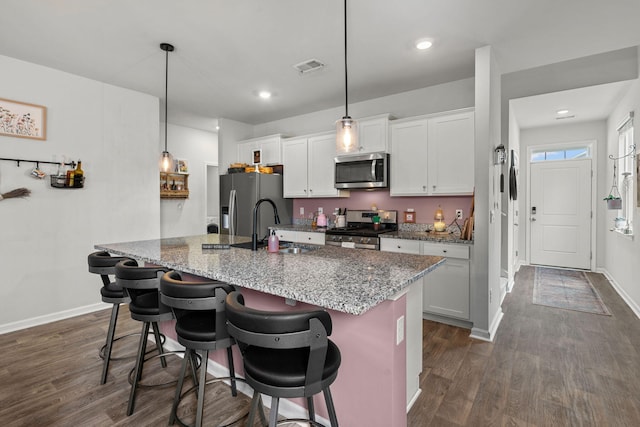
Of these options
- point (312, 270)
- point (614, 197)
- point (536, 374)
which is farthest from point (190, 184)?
point (614, 197)

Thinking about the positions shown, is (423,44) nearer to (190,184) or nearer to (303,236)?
(303,236)

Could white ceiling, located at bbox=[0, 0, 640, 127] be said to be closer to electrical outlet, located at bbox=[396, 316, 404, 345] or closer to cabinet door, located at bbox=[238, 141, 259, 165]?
cabinet door, located at bbox=[238, 141, 259, 165]

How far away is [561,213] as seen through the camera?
614cm

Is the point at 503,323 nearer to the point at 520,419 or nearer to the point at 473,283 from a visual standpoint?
the point at 473,283

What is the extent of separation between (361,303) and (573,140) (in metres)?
6.67

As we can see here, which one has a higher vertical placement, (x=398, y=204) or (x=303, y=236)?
(x=398, y=204)

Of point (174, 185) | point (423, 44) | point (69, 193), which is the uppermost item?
point (423, 44)

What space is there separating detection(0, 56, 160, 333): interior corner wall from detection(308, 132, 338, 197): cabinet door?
83.6 inches

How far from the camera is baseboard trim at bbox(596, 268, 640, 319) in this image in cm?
368

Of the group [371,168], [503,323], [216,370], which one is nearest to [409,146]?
[371,168]

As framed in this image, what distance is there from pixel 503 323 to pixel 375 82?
3014 millimetres

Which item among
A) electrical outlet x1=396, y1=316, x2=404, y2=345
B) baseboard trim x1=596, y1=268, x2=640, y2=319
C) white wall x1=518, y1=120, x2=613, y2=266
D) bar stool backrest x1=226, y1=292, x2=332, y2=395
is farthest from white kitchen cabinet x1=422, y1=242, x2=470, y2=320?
white wall x1=518, y1=120, x2=613, y2=266

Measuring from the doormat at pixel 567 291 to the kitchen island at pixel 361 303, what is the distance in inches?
124

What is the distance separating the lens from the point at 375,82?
12.7 ft
